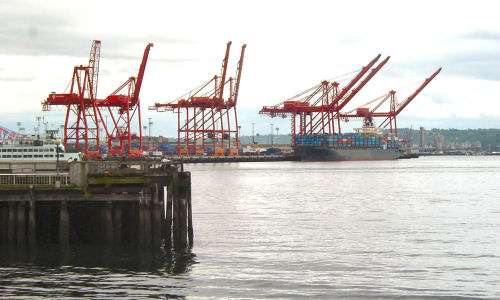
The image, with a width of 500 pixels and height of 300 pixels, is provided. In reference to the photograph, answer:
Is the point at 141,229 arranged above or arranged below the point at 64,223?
below

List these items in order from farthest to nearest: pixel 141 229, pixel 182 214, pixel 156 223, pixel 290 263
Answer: pixel 290 263
pixel 182 214
pixel 156 223
pixel 141 229

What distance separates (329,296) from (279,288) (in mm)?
1990

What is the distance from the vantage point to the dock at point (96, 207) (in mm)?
27844

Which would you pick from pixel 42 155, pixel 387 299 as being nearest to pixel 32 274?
pixel 387 299

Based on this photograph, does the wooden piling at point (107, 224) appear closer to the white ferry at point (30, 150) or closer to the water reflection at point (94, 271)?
the water reflection at point (94, 271)

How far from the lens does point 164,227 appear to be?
29.6 m

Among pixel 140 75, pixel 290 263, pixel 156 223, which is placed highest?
pixel 140 75

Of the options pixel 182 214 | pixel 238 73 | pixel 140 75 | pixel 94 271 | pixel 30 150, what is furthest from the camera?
pixel 238 73

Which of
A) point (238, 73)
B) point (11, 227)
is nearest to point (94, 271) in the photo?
point (11, 227)

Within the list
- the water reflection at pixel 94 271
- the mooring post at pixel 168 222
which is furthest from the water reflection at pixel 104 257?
the mooring post at pixel 168 222

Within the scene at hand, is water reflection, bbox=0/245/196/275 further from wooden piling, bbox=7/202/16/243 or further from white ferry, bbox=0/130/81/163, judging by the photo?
white ferry, bbox=0/130/81/163

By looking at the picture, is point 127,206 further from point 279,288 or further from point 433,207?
point 433,207

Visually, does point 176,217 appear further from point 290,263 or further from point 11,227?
point 11,227

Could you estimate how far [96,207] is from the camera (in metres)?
29.1
